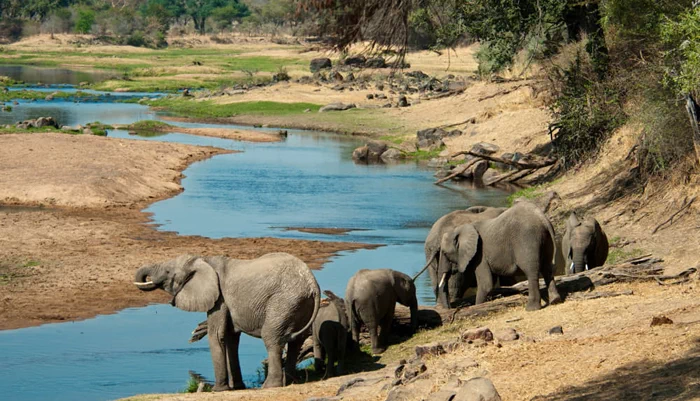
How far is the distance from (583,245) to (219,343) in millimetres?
6590

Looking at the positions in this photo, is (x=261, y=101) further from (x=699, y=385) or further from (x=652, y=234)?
(x=699, y=385)

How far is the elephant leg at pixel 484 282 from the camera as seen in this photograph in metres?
14.9

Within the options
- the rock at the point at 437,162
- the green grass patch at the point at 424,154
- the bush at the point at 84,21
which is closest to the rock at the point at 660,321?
the rock at the point at 437,162

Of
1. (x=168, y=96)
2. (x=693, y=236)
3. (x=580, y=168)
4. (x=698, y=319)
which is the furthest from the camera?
(x=168, y=96)

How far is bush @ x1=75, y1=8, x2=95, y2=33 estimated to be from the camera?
5778 inches

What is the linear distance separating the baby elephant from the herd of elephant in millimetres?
13

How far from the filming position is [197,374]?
14688mm

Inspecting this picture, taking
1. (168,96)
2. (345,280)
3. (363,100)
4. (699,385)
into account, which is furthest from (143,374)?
(168,96)

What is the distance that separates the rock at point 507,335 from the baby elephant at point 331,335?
2189 millimetres

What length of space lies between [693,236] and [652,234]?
2190mm

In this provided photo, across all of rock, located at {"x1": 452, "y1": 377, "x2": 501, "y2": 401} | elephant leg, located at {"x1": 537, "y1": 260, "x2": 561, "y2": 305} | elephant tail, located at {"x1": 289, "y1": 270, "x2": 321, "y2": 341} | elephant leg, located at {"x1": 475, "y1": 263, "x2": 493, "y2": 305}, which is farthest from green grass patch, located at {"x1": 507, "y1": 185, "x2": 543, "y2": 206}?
rock, located at {"x1": 452, "y1": 377, "x2": 501, "y2": 401}

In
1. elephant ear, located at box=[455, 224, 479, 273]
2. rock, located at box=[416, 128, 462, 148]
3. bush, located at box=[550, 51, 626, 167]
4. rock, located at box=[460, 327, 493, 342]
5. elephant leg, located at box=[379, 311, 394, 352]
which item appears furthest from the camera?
rock, located at box=[416, 128, 462, 148]

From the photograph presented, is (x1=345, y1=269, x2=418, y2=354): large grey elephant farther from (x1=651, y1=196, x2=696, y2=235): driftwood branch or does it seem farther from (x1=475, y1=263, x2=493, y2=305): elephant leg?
(x1=651, y1=196, x2=696, y2=235): driftwood branch

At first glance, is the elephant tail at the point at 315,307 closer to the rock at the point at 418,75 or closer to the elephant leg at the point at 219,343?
the elephant leg at the point at 219,343
